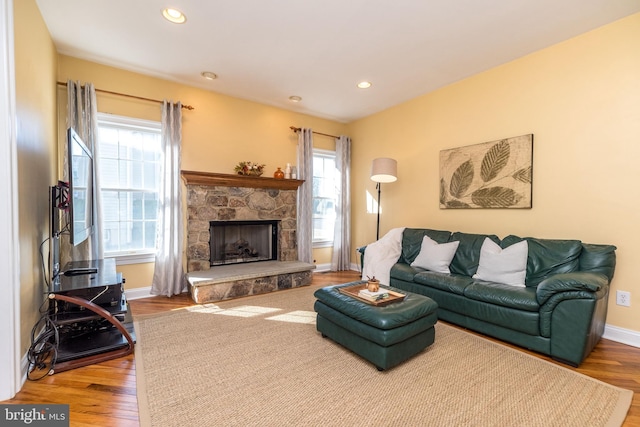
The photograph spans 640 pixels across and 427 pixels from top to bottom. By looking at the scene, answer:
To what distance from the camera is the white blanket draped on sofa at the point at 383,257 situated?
12.1 ft

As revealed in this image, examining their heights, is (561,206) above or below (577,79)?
below

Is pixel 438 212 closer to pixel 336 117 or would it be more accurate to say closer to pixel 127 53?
pixel 336 117

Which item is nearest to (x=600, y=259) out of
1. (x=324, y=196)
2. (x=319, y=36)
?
(x=319, y=36)

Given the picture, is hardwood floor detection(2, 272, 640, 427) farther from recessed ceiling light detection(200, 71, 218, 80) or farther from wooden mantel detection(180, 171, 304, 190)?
recessed ceiling light detection(200, 71, 218, 80)

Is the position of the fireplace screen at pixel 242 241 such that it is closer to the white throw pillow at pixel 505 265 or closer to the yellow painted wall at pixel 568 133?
the yellow painted wall at pixel 568 133

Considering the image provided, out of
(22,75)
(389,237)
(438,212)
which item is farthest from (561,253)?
(22,75)

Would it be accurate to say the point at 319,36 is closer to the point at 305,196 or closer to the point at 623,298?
the point at 305,196

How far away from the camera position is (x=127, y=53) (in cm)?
316

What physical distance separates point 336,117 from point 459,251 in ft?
10.7

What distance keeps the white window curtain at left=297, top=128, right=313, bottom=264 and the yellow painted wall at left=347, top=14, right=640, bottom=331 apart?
189 centimetres

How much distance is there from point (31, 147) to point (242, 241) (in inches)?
109

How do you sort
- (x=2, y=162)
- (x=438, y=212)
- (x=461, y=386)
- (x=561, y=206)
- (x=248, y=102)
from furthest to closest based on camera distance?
(x=248, y=102) → (x=438, y=212) → (x=561, y=206) → (x=461, y=386) → (x=2, y=162)

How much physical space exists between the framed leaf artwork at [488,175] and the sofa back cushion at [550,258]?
21.4 inches

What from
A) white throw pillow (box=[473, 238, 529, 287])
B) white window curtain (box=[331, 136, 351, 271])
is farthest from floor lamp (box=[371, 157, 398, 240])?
white throw pillow (box=[473, 238, 529, 287])
